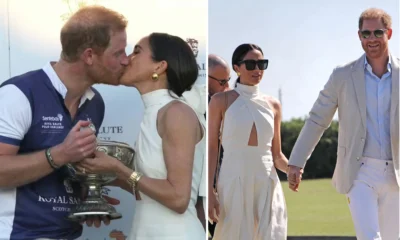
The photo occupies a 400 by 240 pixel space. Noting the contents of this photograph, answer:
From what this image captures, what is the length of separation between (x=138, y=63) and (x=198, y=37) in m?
0.29

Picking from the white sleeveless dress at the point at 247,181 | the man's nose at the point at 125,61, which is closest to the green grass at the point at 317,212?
Result: the white sleeveless dress at the point at 247,181

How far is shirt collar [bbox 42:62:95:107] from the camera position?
408 cm

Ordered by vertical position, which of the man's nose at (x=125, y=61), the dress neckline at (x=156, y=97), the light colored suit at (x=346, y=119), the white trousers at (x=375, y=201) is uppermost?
the man's nose at (x=125, y=61)

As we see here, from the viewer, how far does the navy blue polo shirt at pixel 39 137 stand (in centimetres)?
403

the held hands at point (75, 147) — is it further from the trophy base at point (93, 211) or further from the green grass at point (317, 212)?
the green grass at point (317, 212)

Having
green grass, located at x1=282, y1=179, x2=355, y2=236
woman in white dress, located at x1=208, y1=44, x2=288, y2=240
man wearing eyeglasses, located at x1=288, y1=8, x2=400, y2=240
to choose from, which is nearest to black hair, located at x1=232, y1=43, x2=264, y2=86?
woman in white dress, located at x1=208, y1=44, x2=288, y2=240

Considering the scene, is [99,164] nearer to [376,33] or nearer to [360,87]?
[360,87]

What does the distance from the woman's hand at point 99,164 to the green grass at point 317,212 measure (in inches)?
245

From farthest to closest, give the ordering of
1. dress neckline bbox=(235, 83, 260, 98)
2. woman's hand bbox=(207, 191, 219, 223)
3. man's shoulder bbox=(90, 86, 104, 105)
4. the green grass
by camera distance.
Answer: the green grass, dress neckline bbox=(235, 83, 260, 98), woman's hand bbox=(207, 191, 219, 223), man's shoulder bbox=(90, 86, 104, 105)

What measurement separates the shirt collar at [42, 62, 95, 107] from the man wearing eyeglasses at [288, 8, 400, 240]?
1893 millimetres

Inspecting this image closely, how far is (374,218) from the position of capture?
213 inches

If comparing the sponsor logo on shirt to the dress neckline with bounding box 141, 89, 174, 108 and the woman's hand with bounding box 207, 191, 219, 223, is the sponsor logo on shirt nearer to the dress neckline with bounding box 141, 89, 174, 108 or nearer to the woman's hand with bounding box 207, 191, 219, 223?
the dress neckline with bounding box 141, 89, 174, 108

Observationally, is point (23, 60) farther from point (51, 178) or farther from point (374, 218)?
point (374, 218)

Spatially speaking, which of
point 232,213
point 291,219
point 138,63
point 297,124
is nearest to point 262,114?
point 232,213
